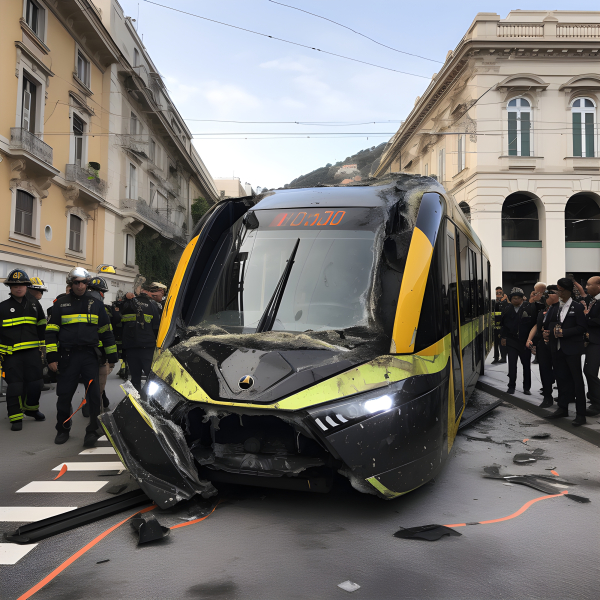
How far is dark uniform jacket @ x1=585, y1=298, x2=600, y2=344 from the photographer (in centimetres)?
691

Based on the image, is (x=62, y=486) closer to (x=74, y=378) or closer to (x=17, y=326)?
Result: (x=74, y=378)

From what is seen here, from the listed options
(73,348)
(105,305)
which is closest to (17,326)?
(105,305)

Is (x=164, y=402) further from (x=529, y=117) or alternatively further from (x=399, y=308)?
(x=529, y=117)

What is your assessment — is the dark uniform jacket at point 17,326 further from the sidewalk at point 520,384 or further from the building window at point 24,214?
the building window at point 24,214

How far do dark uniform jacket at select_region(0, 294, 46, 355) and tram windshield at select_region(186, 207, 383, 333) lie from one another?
388 centimetres

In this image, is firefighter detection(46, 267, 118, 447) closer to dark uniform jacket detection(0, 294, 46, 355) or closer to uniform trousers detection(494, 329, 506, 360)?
dark uniform jacket detection(0, 294, 46, 355)

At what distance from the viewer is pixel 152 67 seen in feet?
112

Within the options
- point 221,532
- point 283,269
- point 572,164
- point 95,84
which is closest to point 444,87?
point 572,164

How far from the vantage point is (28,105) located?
61.9ft

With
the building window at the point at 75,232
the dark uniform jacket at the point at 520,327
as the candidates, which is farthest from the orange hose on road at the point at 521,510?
the building window at the point at 75,232

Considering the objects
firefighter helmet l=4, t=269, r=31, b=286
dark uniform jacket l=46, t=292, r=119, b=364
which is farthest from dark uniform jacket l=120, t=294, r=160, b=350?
dark uniform jacket l=46, t=292, r=119, b=364

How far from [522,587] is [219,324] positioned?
2.88 metres

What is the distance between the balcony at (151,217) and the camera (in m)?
27.0

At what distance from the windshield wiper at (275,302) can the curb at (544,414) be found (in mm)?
4188
